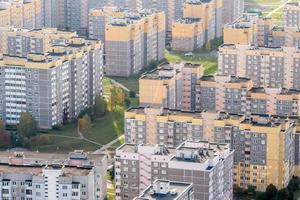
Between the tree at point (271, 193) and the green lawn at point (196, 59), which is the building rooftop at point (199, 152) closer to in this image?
the tree at point (271, 193)

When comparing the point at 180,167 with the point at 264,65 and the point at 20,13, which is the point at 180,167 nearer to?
the point at 264,65

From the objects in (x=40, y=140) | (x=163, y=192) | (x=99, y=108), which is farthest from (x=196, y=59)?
(x=163, y=192)

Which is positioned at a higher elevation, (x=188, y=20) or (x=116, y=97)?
(x=188, y=20)

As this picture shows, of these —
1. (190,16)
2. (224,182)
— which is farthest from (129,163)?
(190,16)

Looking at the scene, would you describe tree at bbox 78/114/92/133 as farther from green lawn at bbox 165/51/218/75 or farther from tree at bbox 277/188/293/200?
green lawn at bbox 165/51/218/75

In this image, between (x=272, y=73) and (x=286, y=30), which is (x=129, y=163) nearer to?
(x=272, y=73)
